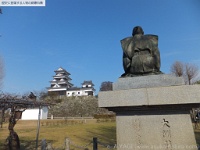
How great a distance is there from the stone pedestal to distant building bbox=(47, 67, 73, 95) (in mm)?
72054

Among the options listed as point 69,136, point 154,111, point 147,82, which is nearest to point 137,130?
point 154,111

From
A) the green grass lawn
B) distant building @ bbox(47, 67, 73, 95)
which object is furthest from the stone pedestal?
distant building @ bbox(47, 67, 73, 95)

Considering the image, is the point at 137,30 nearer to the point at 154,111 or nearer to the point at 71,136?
the point at 154,111

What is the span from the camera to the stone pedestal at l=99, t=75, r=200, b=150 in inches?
131

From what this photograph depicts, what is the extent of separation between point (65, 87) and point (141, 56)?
7302 cm

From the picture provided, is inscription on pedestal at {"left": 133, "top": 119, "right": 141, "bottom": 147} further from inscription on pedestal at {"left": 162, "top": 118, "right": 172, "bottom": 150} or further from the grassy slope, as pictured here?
the grassy slope

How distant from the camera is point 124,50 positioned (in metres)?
4.39

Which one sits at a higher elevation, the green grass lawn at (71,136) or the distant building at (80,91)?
the distant building at (80,91)

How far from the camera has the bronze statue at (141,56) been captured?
13.3ft

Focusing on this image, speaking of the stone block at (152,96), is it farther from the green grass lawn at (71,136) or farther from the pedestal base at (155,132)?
the green grass lawn at (71,136)

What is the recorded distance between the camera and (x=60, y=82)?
7638 centimetres

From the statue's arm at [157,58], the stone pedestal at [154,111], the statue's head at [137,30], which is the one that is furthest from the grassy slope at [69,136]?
the statue's head at [137,30]

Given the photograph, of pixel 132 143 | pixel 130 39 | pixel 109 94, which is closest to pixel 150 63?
pixel 130 39

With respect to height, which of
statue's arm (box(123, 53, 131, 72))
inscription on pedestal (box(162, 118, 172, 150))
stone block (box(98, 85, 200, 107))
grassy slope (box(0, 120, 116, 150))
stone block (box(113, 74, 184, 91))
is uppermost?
statue's arm (box(123, 53, 131, 72))
